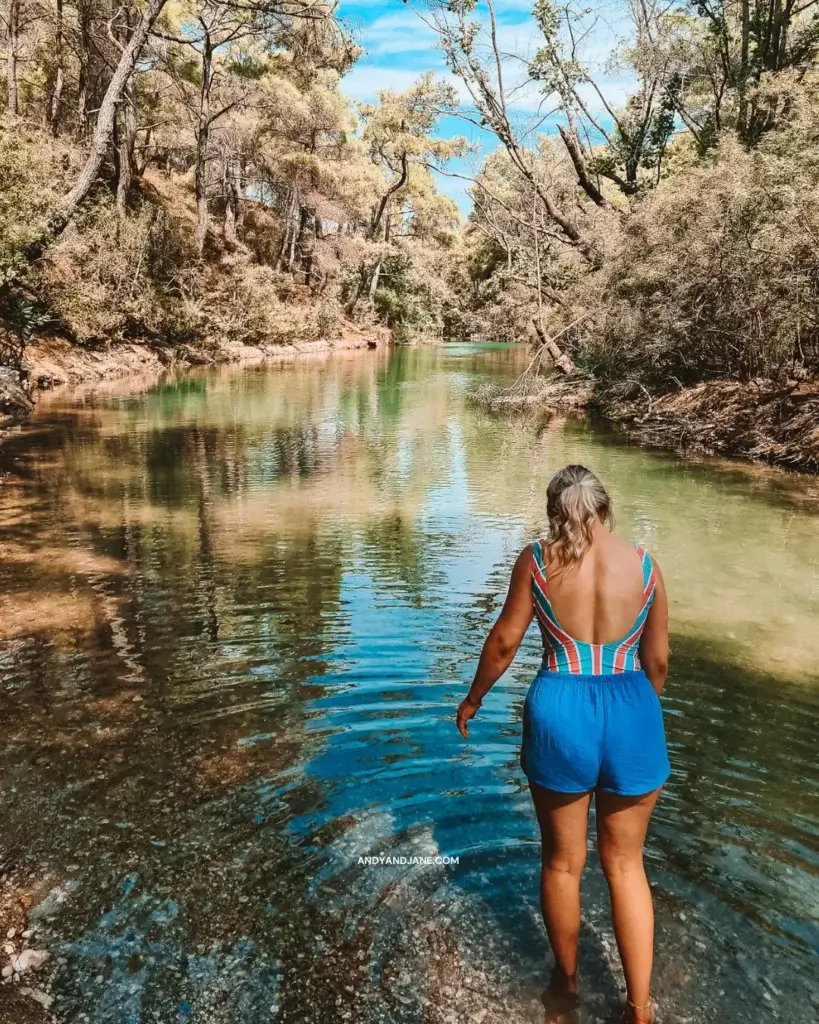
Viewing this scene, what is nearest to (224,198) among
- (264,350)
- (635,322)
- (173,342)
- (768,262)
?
(264,350)

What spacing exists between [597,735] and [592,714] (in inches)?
2.4

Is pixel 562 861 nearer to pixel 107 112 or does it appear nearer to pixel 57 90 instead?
pixel 107 112

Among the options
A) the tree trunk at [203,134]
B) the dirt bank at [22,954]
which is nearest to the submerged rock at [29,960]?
the dirt bank at [22,954]

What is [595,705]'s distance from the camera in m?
2.27

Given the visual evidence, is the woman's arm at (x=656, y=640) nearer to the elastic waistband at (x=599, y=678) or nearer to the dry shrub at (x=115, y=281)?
the elastic waistband at (x=599, y=678)

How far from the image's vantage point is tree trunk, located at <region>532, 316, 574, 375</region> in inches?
808

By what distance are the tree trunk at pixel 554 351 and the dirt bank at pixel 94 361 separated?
12.7 meters

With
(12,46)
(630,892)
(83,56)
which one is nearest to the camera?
(630,892)

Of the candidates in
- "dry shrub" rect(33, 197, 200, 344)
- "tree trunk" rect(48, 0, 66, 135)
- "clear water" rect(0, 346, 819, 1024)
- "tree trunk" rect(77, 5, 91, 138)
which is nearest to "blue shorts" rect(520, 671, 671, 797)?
"clear water" rect(0, 346, 819, 1024)

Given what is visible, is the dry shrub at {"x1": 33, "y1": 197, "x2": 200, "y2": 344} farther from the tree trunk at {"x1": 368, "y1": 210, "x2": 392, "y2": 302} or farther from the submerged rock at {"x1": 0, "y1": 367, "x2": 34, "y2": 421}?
the tree trunk at {"x1": 368, "y1": 210, "x2": 392, "y2": 302}

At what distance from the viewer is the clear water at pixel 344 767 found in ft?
8.64

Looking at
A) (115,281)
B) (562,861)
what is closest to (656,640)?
(562,861)

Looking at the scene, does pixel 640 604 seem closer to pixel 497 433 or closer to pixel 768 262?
pixel 768 262

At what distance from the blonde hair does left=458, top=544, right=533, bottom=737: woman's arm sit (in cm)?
11
